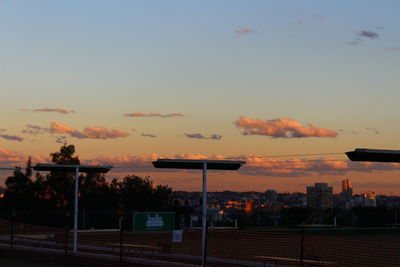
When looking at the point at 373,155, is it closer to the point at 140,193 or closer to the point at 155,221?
the point at 155,221

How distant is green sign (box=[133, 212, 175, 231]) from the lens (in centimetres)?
3384

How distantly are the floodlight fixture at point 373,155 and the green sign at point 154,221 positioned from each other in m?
18.4

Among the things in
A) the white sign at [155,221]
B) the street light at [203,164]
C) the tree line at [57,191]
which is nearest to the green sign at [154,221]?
the white sign at [155,221]

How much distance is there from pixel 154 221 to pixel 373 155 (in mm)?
19782

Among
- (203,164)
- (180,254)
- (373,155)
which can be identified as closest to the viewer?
(373,155)

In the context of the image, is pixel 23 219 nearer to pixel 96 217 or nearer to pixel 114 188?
pixel 96 217

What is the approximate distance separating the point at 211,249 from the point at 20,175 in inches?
1970

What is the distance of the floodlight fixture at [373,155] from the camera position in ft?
53.4

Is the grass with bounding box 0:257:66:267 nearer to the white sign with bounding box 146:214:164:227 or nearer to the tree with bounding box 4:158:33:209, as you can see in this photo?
the white sign with bounding box 146:214:164:227

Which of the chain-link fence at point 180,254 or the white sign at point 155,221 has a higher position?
the white sign at point 155,221

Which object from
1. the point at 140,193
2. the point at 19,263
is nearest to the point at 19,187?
the point at 140,193

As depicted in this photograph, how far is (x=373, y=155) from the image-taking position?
54.3ft

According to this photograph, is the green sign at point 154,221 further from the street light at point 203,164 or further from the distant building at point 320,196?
the distant building at point 320,196

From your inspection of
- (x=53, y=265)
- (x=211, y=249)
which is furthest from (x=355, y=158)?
(x=211, y=249)
